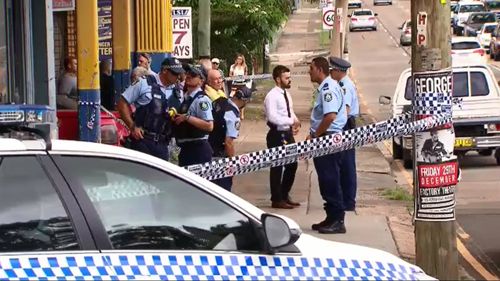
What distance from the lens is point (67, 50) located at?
15961mm

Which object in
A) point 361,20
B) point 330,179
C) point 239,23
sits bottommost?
point 330,179

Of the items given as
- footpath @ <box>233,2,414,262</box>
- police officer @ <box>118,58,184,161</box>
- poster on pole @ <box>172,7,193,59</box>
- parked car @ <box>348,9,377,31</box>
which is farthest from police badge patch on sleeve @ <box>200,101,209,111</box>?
parked car @ <box>348,9,377,31</box>

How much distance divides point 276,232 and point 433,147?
412 centimetres

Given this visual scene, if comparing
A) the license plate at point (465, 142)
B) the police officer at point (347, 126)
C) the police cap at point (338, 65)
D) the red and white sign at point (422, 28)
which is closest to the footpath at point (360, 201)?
the police officer at point (347, 126)

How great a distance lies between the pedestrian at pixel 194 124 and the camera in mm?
9547

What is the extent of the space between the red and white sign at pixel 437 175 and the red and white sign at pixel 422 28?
996 mm

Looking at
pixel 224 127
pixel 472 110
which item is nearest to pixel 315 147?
pixel 224 127

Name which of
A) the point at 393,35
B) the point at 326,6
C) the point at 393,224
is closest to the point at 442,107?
the point at 393,224

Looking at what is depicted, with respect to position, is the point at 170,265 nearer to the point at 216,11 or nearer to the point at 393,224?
the point at 393,224

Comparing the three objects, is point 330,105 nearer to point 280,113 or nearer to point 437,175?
point 280,113

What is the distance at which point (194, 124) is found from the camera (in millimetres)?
9570

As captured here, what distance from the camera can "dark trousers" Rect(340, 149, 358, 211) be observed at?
1120cm

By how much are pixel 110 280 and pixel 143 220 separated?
37 centimetres

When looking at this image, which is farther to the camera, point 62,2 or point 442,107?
point 62,2
